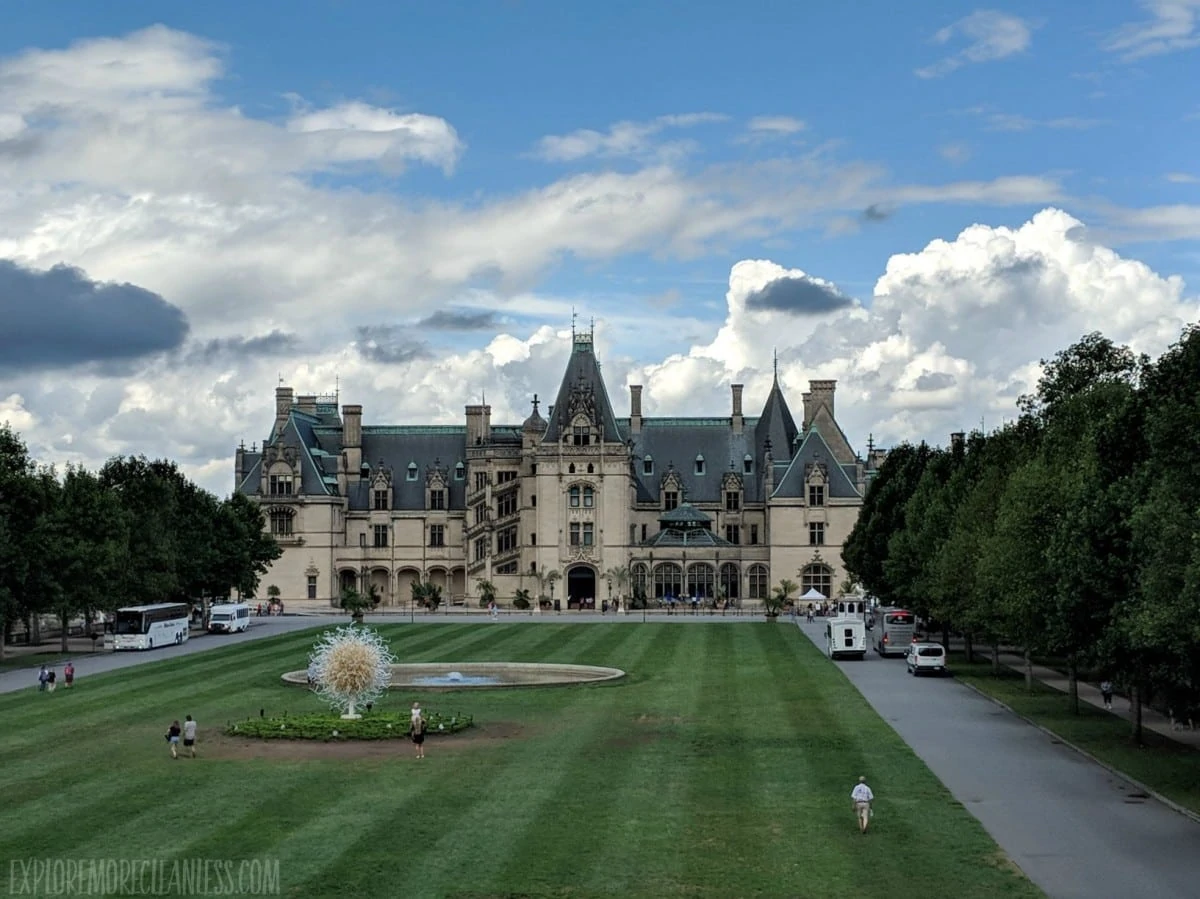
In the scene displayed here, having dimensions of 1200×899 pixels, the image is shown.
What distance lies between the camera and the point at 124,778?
40.5m

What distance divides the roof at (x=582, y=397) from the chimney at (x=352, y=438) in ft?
68.3

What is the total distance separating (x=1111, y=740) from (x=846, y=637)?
3145 centimetres

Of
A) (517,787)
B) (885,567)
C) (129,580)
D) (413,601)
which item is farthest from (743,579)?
(517,787)

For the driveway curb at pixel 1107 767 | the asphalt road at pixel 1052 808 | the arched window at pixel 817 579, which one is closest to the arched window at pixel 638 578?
the arched window at pixel 817 579

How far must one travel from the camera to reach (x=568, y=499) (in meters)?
134

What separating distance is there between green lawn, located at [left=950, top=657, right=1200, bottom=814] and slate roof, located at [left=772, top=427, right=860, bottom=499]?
66.2m

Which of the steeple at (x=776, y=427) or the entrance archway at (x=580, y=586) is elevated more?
the steeple at (x=776, y=427)

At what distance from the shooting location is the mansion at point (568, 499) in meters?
134

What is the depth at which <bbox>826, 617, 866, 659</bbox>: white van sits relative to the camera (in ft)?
259

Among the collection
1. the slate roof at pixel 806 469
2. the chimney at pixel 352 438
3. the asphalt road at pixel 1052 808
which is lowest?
the asphalt road at pixel 1052 808

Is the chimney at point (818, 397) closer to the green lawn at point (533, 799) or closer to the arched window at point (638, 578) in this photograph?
the arched window at point (638, 578)

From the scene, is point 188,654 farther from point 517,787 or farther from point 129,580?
point 517,787

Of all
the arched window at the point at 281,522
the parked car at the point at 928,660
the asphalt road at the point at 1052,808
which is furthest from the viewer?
the arched window at the point at 281,522

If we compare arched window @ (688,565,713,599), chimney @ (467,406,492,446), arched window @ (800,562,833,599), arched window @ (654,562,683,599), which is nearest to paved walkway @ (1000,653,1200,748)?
arched window @ (800,562,833,599)
